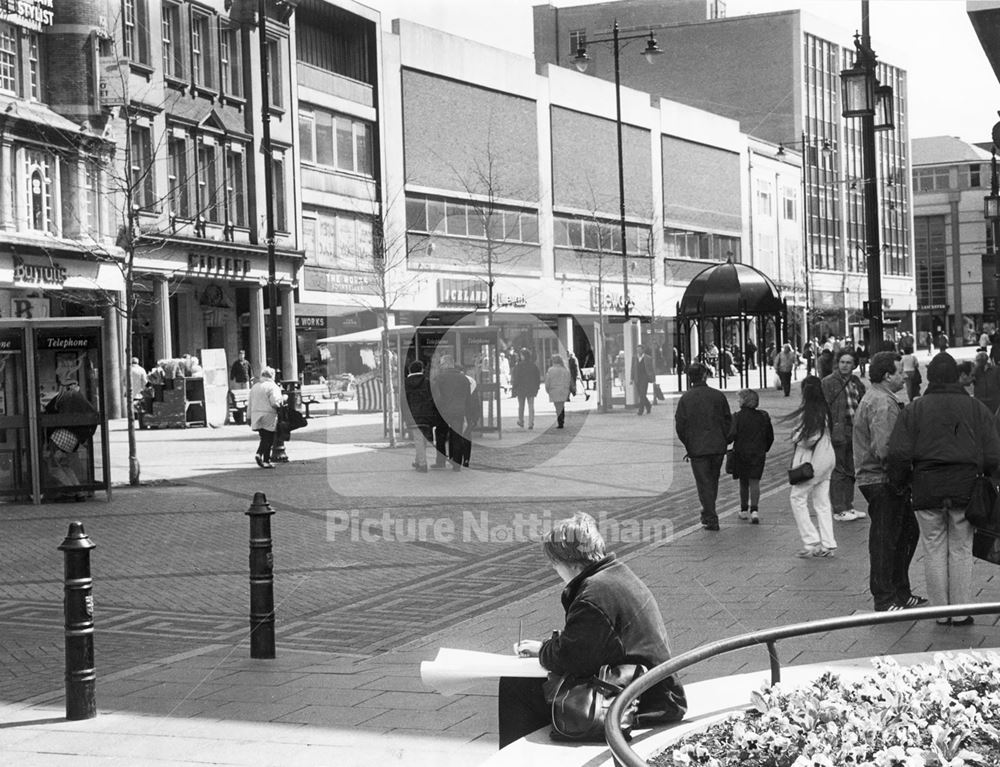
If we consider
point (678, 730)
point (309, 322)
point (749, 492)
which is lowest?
point (749, 492)

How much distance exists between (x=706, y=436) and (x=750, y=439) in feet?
2.09

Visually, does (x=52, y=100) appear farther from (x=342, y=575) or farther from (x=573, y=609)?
(x=573, y=609)

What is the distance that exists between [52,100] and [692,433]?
25962mm

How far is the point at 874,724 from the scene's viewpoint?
11.0 ft

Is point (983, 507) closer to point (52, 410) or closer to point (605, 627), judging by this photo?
point (605, 627)

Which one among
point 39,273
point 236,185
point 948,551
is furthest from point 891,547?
point 236,185

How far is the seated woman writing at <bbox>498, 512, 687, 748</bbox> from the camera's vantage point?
509 centimetres

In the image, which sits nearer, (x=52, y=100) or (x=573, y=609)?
(x=573, y=609)

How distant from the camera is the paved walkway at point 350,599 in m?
6.65

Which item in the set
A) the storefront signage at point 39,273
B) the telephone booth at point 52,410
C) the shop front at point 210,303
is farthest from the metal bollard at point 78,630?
the shop front at point 210,303

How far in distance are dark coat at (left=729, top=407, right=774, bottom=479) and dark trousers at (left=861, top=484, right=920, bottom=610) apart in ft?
15.4

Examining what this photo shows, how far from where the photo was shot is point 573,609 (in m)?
5.18

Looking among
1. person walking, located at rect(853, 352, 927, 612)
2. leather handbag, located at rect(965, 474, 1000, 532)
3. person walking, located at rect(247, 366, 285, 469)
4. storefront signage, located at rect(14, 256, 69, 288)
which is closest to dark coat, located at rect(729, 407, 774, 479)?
person walking, located at rect(853, 352, 927, 612)

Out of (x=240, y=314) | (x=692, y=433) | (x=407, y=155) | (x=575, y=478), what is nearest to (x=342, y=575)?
(x=692, y=433)
